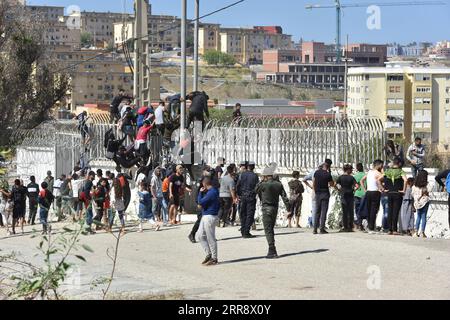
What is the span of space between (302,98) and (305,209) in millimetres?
144157

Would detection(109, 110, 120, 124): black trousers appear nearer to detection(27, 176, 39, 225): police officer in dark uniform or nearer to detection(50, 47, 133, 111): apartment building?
detection(27, 176, 39, 225): police officer in dark uniform

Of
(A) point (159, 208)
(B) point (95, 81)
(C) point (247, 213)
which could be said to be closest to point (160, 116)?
(A) point (159, 208)

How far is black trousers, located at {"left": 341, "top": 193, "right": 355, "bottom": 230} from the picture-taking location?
2138cm

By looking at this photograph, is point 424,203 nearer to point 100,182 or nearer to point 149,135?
point 100,182

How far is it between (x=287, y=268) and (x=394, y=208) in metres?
4.53

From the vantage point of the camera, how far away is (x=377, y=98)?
110812 mm

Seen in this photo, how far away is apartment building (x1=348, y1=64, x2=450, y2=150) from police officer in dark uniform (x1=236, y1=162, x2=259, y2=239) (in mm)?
85167

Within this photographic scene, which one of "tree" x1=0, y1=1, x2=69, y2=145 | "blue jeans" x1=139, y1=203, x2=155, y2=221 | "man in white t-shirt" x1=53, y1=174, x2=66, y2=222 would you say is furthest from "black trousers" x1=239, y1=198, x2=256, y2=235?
"tree" x1=0, y1=1, x2=69, y2=145

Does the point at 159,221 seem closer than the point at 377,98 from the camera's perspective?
Yes

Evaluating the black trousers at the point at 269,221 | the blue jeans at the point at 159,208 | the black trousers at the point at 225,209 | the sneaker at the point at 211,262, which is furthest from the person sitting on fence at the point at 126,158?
the sneaker at the point at 211,262

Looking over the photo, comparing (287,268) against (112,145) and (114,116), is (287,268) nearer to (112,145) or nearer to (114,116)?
(112,145)
